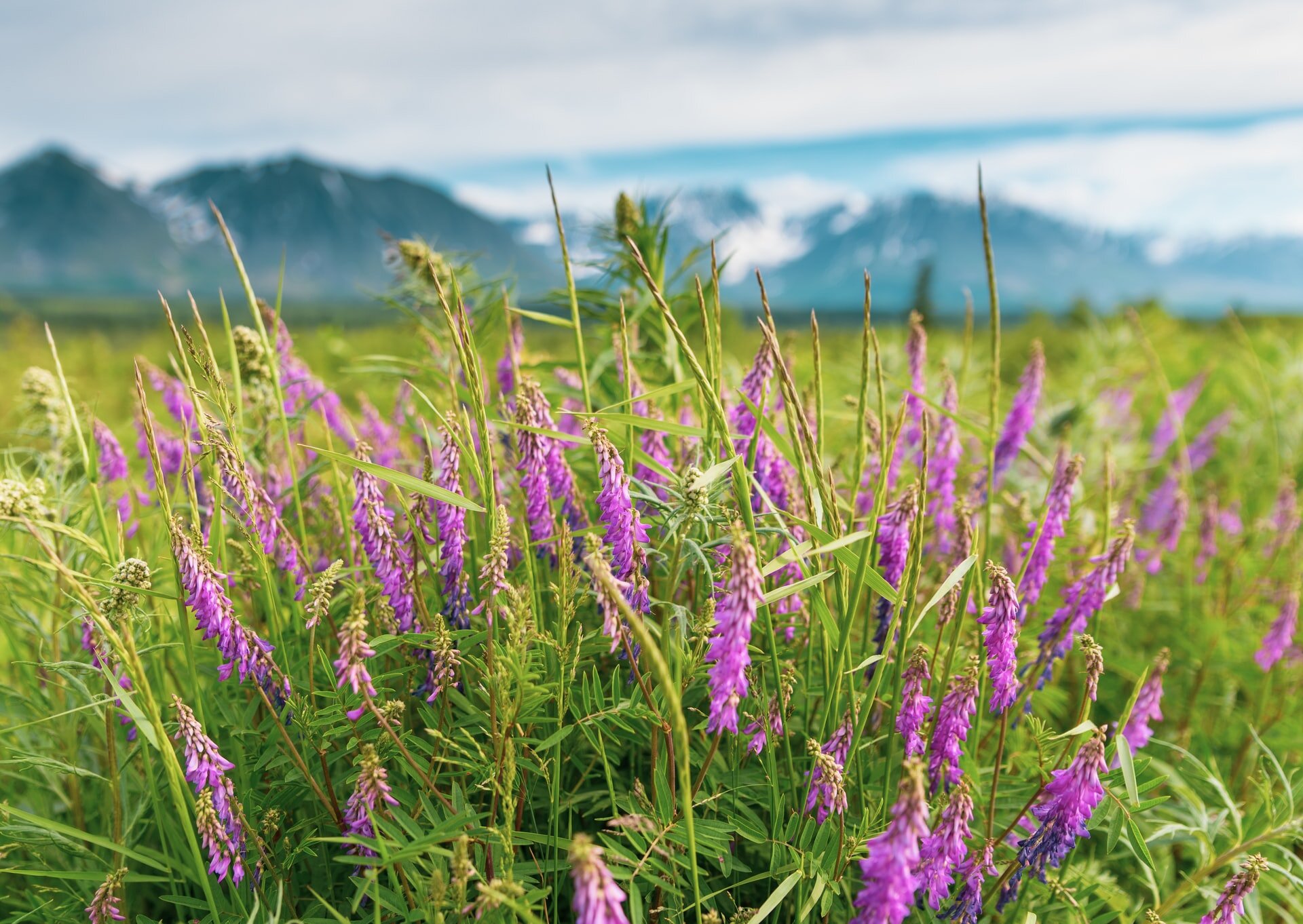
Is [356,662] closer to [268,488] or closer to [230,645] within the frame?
[230,645]

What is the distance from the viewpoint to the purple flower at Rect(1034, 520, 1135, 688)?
2.23 metres

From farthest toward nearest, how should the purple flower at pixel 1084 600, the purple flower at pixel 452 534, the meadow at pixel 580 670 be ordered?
the purple flower at pixel 1084 600 → the purple flower at pixel 452 534 → the meadow at pixel 580 670

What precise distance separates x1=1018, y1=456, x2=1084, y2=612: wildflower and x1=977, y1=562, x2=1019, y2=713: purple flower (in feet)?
1.85

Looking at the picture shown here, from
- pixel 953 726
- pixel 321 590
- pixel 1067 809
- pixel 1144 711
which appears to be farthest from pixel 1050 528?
pixel 321 590

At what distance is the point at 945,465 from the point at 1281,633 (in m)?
1.73

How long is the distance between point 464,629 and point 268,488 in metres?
1.22

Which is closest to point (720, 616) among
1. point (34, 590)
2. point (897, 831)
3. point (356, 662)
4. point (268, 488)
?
point (897, 831)

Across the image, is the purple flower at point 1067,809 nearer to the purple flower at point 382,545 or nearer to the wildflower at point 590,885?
the wildflower at point 590,885

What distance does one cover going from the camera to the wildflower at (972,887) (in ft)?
5.82

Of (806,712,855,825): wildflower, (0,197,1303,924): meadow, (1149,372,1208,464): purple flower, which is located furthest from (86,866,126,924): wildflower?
(1149,372,1208,464): purple flower

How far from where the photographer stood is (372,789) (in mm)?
1589

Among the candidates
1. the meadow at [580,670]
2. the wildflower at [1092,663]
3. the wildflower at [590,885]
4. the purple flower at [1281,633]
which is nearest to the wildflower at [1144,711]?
the meadow at [580,670]

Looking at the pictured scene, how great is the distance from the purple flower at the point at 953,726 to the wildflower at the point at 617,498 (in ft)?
2.70

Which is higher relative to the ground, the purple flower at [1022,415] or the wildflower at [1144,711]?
the purple flower at [1022,415]
